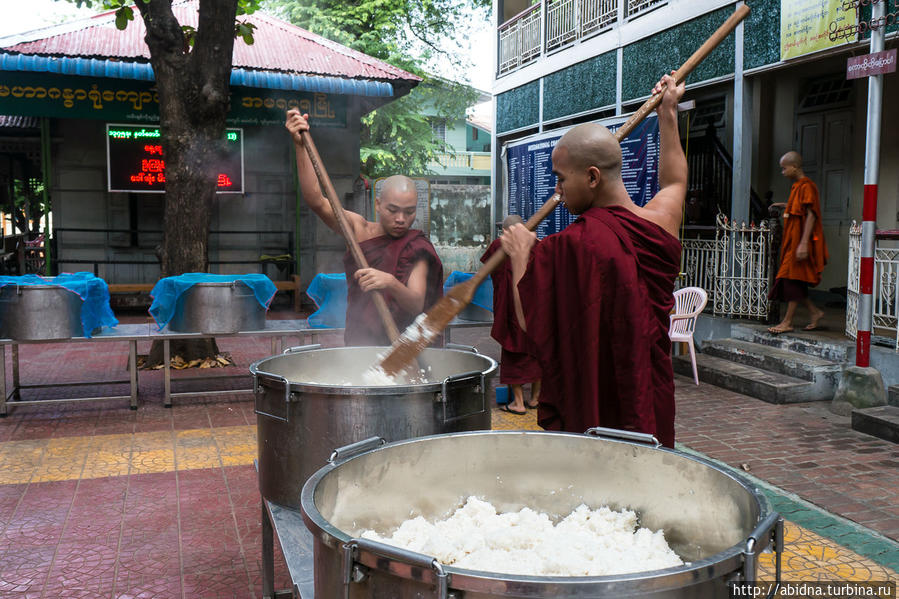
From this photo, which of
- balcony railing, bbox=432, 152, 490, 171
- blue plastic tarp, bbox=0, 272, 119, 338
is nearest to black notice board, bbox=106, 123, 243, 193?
blue plastic tarp, bbox=0, 272, 119, 338

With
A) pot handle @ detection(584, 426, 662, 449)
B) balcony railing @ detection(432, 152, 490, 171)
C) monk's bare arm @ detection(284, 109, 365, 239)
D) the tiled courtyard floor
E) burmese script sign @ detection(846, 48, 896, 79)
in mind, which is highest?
balcony railing @ detection(432, 152, 490, 171)

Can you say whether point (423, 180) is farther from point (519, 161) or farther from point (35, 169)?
point (35, 169)

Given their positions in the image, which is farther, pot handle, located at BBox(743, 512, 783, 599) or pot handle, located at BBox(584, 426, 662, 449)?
pot handle, located at BBox(584, 426, 662, 449)

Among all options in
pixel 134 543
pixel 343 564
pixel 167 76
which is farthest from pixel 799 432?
pixel 167 76

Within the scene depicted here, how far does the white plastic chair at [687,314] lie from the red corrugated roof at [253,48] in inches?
258

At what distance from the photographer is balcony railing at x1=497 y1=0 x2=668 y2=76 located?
12023mm

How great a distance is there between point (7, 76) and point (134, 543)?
1028cm

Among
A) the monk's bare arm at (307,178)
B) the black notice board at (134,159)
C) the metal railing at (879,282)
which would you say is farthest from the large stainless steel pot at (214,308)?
the black notice board at (134,159)

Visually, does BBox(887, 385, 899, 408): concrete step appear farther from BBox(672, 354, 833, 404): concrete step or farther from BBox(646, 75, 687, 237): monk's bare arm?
BBox(646, 75, 687, 237): monk's bare arm

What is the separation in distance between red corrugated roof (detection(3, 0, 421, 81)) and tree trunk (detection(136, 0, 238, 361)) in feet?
12.9

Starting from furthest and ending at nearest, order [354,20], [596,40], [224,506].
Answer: [354,20] < [596,40] < [224,506]

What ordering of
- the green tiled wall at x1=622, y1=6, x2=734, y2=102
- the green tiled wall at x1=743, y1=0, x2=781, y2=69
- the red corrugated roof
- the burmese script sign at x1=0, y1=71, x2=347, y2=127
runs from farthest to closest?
the burmese script sign at x1=0, y1=71, x2=347, y2=127
the red corrugated roof
the green tiled wall at x1=622, y1=6, x2=734, y2=102
the green tiled wall at x1=743, y1=0, x2=781, y2=69

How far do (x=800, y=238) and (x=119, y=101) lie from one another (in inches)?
412

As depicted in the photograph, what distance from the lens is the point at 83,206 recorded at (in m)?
13.2
